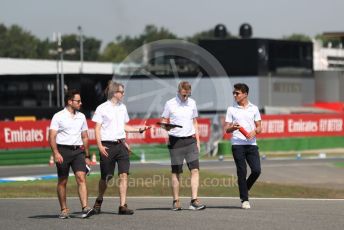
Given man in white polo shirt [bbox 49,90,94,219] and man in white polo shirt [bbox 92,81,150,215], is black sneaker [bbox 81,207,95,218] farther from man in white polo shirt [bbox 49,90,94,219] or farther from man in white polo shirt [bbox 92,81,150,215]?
man in white polo shirt [bbox 92,81,150,215]

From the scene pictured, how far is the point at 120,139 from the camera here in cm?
1299

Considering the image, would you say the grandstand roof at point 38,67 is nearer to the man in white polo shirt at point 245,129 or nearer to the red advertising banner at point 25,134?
the red advertising banner at point 25,134

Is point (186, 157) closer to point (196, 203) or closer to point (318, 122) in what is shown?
point (196, 203)

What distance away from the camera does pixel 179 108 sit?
1364cm

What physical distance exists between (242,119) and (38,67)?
265 feet

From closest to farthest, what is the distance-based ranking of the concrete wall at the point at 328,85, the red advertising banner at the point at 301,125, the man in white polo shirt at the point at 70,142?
the man in white polo shirt at the point at 70,142 → the red advertising banner at the point at 301,125 → the concrete wall at the point at 328,85

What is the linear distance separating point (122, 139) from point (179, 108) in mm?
1111

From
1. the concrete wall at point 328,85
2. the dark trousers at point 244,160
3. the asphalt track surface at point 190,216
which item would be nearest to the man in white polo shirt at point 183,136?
the asphalt track surface at point 190,216

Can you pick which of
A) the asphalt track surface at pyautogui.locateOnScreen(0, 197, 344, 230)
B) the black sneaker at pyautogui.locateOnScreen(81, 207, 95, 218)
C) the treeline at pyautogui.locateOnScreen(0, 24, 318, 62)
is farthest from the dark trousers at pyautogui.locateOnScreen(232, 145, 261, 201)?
the treeline at pyautogui.locateOnScreen(0, 24, 318, 62)

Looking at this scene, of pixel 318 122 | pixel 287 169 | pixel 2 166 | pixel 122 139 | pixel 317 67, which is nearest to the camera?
pixel 122 139

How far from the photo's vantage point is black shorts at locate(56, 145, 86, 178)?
40.4 feet

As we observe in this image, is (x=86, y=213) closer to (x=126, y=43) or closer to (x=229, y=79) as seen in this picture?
(x=229, y=79)

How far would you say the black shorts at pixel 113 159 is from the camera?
42.5 feet

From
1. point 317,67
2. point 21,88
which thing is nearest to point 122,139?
point 21,88
